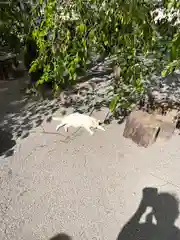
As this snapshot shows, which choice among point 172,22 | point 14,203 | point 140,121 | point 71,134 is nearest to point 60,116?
point 71,134

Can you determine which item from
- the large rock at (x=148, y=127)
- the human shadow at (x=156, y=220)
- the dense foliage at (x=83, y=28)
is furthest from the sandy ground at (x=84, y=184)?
the dense foliage at (x=83, y=28)

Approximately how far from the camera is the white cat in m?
4.75

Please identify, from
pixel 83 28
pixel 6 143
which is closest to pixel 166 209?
pixel 83 28

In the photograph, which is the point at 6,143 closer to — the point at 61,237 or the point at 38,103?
the point at 38,103

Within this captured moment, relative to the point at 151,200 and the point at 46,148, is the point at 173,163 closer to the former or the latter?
the point at 151,200

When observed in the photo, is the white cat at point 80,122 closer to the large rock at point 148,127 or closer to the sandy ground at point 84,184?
the sandy ground at point 84,184

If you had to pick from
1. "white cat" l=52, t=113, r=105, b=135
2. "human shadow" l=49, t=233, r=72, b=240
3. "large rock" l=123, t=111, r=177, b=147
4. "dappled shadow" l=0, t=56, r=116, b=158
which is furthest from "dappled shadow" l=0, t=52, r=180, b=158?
"human shadow" l=49, t=233, r=72, b=240

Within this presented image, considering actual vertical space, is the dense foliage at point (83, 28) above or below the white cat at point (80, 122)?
above

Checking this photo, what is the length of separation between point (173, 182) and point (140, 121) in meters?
1.20

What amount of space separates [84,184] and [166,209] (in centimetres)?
108

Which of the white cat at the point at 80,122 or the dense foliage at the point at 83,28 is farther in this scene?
the white cat at the point at 80,122

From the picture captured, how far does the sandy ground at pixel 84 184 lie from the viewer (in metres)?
3.00

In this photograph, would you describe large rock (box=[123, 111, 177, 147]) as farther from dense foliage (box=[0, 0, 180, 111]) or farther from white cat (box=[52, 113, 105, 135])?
dense foliage (box=[0, 0, 180, 111])

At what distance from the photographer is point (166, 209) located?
3154 mm
